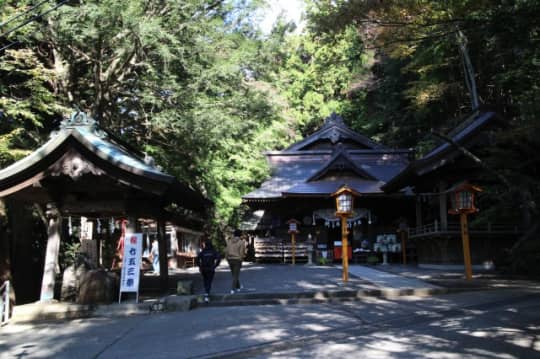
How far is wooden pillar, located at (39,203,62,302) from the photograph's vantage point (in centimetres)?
995

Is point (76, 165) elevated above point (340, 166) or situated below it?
below

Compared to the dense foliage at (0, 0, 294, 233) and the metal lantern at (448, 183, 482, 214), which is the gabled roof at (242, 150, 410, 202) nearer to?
the dense foliage at (0, 0, 294, 233)

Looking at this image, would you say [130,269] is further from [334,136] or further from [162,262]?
[334,136]

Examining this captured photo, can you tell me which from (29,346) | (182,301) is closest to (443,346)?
(182,301)

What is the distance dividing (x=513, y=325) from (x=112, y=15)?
1254 cm

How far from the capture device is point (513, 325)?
22.0 feet

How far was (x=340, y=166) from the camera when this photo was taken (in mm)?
23781

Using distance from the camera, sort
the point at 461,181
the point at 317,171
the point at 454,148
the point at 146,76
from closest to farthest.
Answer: the point at 454,148
the point at 146,76
the point at 461,181
the point at 317,171

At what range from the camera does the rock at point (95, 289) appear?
9.59 m

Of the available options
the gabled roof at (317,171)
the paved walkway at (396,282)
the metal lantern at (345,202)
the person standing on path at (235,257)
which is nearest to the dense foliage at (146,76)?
the metal lantern at (345,202)

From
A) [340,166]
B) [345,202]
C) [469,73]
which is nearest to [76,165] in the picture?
[345,202]

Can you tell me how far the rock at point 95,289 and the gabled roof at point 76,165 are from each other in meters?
2.18

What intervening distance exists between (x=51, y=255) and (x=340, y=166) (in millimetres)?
16439

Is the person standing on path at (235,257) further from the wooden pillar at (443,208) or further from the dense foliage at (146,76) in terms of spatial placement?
the wooden pillar at (443,208)
